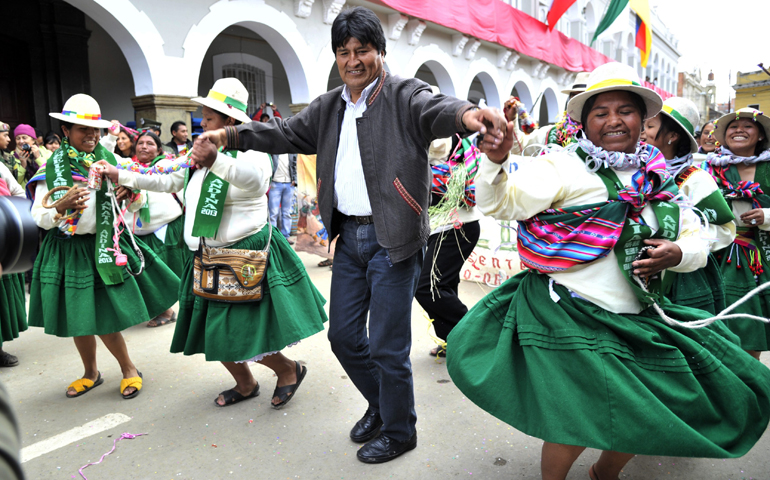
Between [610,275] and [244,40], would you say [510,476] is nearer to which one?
[610,275]

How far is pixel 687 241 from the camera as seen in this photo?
2.08 meters

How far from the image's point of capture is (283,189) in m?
8.55

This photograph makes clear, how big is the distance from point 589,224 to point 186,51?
7812 mm

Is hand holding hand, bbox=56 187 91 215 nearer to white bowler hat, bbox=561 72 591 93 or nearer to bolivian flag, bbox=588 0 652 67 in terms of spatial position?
white bowler hat, bbox=561 72 591 93

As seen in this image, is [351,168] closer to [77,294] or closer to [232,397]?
[232,397]

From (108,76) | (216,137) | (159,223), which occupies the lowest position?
(159,223)

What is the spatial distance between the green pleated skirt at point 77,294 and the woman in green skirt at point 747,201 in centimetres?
389

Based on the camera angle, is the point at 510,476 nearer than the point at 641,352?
No

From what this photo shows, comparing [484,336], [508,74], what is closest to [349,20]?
[484,336]

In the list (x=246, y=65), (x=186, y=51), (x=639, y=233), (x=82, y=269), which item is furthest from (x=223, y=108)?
(x=246, y=65)

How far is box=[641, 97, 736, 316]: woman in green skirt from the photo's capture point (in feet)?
8.73

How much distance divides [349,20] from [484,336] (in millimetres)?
1495

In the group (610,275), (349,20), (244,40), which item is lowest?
(610,275)

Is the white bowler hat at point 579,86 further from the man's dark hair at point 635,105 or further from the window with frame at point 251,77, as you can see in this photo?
the window with frame at point 251,77
